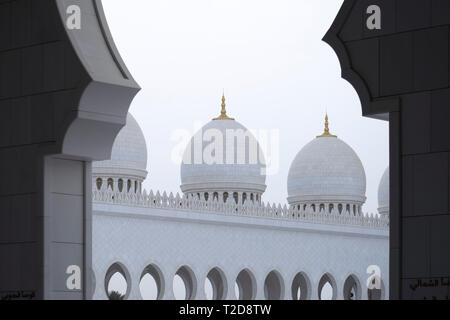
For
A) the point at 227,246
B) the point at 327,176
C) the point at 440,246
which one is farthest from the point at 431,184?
the point at 327,176

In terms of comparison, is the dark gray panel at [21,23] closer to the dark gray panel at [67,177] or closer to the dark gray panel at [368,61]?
the dark gray panel at [67,177]

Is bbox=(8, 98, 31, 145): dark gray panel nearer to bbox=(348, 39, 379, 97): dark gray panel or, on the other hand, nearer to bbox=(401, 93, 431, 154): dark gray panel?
bbox=(348, 39, 379, 97): dark gray panel

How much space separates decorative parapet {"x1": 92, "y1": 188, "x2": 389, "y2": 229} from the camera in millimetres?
21797

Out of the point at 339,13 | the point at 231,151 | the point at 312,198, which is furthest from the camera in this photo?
the point at 312,198

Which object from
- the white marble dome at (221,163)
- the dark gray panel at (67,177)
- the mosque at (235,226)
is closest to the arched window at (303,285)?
the mosque at (235,226)

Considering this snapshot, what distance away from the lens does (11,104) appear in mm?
6105

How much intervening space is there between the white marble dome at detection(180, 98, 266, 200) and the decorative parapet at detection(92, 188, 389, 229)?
3.00 m

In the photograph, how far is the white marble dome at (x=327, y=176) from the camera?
104 ft

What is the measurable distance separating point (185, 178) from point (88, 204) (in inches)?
911

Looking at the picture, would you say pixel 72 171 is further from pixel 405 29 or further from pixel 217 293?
pixel 217 293

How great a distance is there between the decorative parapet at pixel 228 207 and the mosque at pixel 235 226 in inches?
1.1

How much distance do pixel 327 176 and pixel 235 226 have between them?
312 inches

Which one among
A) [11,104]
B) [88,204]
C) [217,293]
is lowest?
[217,293]
